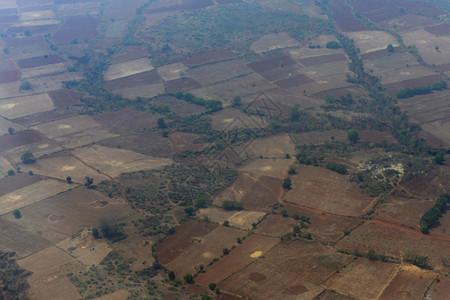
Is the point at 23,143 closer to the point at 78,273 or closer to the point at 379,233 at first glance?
the point at 78,273

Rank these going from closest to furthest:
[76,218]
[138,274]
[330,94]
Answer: [138,274], [76,218], [330,94]

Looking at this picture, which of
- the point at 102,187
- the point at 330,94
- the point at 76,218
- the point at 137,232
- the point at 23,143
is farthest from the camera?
the point at 330,94

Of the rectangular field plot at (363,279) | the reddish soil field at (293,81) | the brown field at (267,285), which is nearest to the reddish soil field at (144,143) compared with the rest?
the reddish soil field at (293,81)

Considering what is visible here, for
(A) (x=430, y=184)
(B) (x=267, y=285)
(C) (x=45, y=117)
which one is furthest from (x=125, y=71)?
(B) (x=267, y=285)

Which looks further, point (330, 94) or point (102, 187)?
point (330, 94)

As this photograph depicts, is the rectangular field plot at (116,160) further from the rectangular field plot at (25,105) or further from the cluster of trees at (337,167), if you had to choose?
the rectangular field plot at (25,105)

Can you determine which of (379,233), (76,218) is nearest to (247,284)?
(379,233)
